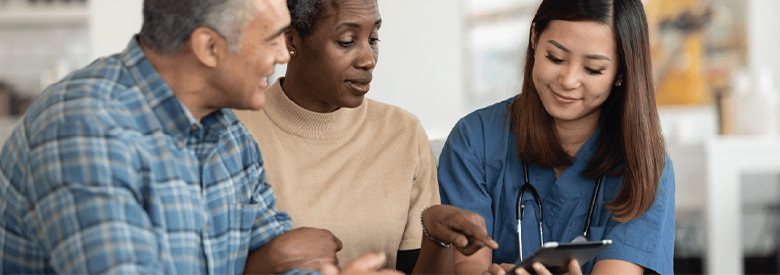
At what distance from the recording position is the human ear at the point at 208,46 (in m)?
A: 1.10

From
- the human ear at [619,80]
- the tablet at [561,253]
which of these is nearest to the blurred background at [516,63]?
the human ear at [619,80]

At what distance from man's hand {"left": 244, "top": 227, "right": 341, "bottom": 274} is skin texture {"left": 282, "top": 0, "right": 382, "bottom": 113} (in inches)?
14.4

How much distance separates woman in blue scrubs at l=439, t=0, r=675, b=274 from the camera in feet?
5.16

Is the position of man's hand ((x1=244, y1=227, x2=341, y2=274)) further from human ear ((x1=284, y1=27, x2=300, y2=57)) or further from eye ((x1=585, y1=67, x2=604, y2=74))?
eye ((x1=585, y1=67, x2=604, y2=74))

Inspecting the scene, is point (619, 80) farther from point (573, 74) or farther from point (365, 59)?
point (365, 59)

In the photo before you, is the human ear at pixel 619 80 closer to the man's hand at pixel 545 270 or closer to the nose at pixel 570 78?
the nose at pixel 570 78

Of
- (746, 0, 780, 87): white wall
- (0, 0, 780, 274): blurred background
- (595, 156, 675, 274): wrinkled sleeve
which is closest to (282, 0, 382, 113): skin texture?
(595, 156, 675, 274): wrinkled sleeve

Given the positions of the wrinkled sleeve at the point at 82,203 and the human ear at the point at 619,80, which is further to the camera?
the human ear at the point at 619,80

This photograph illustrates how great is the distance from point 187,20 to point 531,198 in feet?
2.87

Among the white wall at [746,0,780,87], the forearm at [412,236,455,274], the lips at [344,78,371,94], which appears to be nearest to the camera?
the forearm at [412,236,455,274]

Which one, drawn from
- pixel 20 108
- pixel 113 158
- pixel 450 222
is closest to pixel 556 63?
pixel 450 222

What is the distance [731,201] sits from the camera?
342 cm

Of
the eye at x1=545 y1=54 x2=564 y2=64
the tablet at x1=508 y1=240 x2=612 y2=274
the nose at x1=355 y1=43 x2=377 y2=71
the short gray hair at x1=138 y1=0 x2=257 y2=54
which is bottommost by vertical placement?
the tablet at x1=508 y1=240 x2=612 y2=274

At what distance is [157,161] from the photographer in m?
1.08
